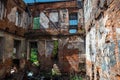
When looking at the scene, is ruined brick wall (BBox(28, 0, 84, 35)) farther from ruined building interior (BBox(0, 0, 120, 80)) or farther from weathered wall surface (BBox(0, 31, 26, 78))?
weathered wall surface (BBox(0, 31, 26, 78))

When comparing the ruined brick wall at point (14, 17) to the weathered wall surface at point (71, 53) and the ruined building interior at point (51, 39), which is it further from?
the weathered wall surface at point (71, 53)

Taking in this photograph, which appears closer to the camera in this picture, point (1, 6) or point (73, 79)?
point (1, 6)

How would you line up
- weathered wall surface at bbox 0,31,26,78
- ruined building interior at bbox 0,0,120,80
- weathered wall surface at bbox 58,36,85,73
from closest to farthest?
weathered wall surface at bbox 0,31,26,78, ruined building interior at bbox 0,0,120,80, weathered wall surface at bbox 58,36,85,73

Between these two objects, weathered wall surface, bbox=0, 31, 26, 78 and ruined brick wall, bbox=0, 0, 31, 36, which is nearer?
weathered wall surface, bbox=0, 31, 26, 78

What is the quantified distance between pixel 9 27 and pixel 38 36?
3.73 metres

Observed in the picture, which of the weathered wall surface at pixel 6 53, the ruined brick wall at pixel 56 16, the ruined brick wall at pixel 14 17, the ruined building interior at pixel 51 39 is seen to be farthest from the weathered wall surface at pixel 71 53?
the weathered wall surface at pixel 6 53

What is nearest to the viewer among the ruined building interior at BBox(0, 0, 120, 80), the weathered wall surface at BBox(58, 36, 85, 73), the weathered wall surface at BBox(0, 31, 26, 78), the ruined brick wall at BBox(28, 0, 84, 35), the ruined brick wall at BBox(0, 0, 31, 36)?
the weathered wall surface at BBox(0, 31, 26, 78)

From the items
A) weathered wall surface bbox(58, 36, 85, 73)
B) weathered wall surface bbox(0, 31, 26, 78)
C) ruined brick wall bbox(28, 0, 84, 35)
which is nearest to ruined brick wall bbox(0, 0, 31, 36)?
weathered wall surface bbox(0, 31, 26, 78)

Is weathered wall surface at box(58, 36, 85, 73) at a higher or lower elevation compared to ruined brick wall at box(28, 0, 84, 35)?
lower

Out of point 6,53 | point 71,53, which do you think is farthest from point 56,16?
point 6,53

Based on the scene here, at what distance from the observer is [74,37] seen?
13180 millimetres

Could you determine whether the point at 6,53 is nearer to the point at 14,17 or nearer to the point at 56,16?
the point at 14,17

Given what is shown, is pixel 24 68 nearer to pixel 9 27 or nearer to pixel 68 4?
pixel 9 27

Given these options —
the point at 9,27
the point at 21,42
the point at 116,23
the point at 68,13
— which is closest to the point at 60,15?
the point at 68,13
